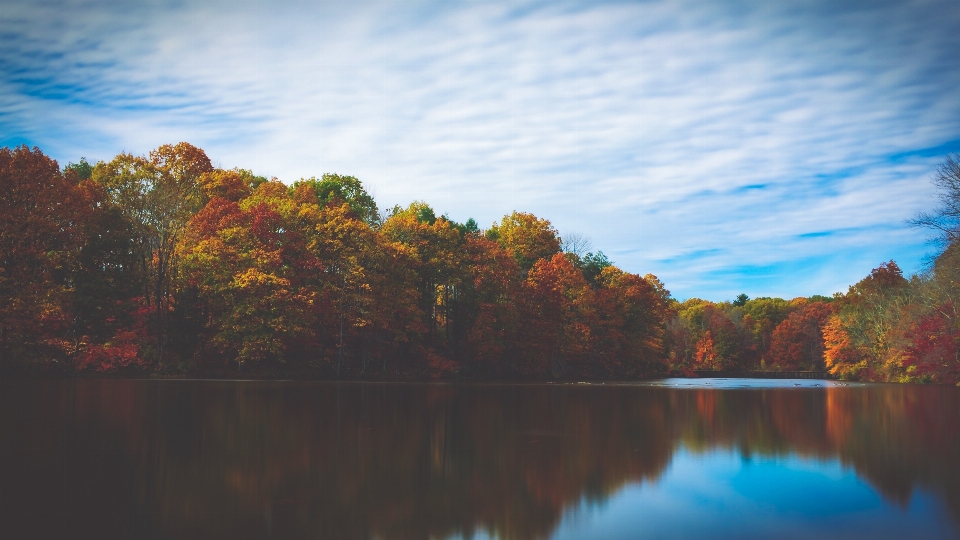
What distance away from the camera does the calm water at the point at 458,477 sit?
6.88 m

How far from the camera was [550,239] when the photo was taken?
239 feet

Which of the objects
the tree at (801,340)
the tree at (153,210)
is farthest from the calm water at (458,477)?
the tree at (801,340)

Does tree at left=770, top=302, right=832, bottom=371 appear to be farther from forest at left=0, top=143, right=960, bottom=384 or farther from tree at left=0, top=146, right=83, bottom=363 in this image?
tree at left=0, top=146, right=83, bottom=363

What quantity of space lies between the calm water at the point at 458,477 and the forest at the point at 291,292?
1004 inches

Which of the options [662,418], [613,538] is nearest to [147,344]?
[662,418]

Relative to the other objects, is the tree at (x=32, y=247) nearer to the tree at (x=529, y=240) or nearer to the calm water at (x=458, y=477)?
the calm water at (x=458, y=477)

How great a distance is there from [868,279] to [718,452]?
7538 cm

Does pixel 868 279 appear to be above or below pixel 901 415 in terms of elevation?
above

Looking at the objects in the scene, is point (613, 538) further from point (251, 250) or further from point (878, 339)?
point (878, 339)

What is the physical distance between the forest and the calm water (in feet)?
83.7

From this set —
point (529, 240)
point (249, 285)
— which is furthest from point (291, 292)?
point (529, 240)

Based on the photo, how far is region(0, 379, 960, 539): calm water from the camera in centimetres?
688

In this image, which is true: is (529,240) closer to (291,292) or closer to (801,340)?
(291,292)

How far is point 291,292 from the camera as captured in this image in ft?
150
